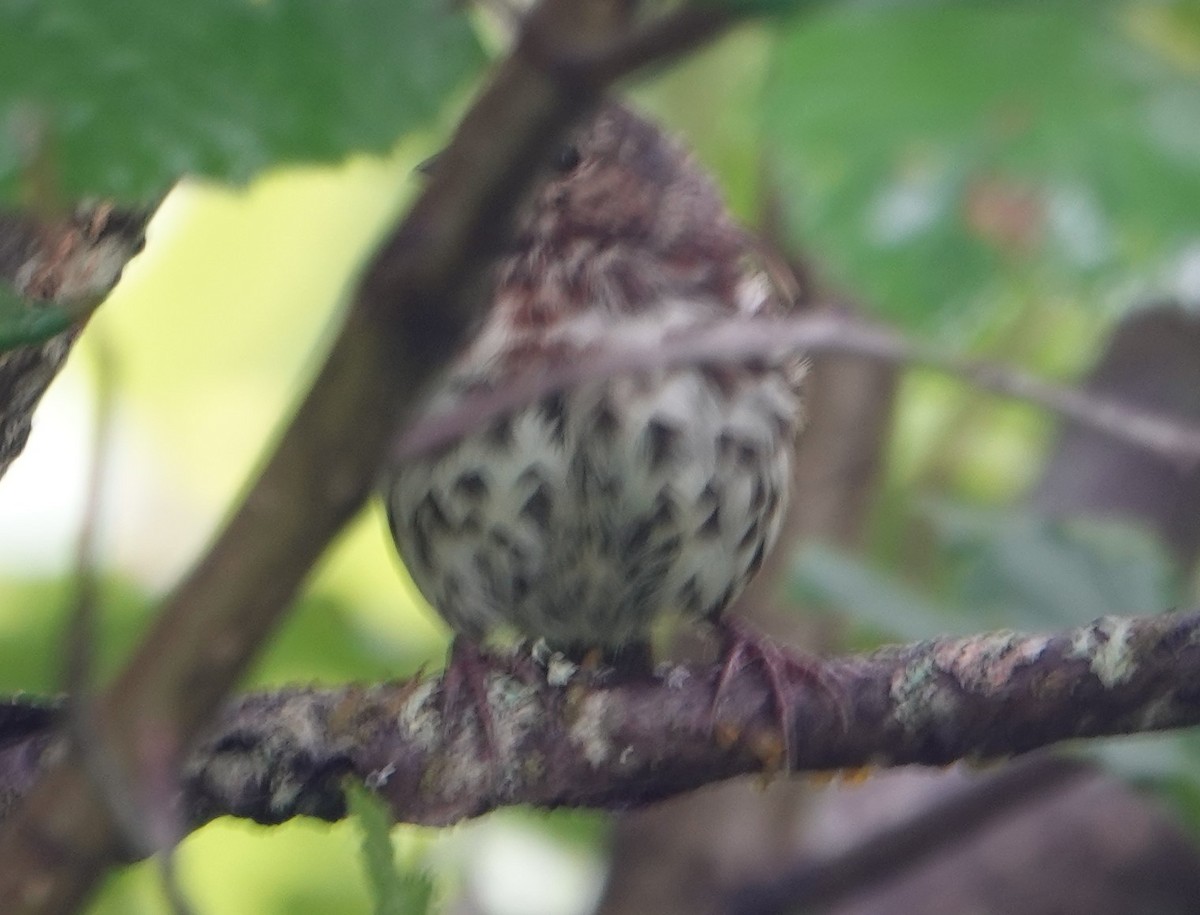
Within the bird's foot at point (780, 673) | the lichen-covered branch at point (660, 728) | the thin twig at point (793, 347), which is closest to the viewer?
the thin twig at point (793, 347)

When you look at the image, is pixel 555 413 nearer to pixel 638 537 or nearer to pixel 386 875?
pixel 638 537

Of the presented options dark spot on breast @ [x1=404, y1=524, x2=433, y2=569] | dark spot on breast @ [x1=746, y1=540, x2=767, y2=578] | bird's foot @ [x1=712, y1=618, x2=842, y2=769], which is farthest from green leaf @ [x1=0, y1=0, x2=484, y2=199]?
dark spot on breast @ [x1=746, y1=540, x2=767, y2=578]

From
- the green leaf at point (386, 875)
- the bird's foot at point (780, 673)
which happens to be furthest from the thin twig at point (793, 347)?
the bird's foot at point (780, 673)

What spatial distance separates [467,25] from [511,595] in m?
1.41

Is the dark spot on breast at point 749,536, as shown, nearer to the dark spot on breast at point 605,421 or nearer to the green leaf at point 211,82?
the dark spot on breast at point 605,421

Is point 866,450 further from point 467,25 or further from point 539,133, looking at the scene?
point 539,133

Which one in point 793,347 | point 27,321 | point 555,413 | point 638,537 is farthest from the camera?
point 638,537

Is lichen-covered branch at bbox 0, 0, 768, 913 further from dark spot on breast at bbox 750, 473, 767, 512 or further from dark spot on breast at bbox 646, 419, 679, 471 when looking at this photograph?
dark spot on breast at bbox 750, 473, 767, 512

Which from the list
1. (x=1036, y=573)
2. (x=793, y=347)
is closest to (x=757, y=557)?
(x=1036, y=573)

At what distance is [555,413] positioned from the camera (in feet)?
6.64

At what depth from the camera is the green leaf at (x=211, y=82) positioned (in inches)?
31.4

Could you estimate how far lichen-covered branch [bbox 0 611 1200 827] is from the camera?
1450 millimetres

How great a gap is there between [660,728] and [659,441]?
22.2 inches

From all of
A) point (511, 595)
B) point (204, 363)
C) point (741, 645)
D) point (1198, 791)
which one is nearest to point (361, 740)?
point (741, 645)
